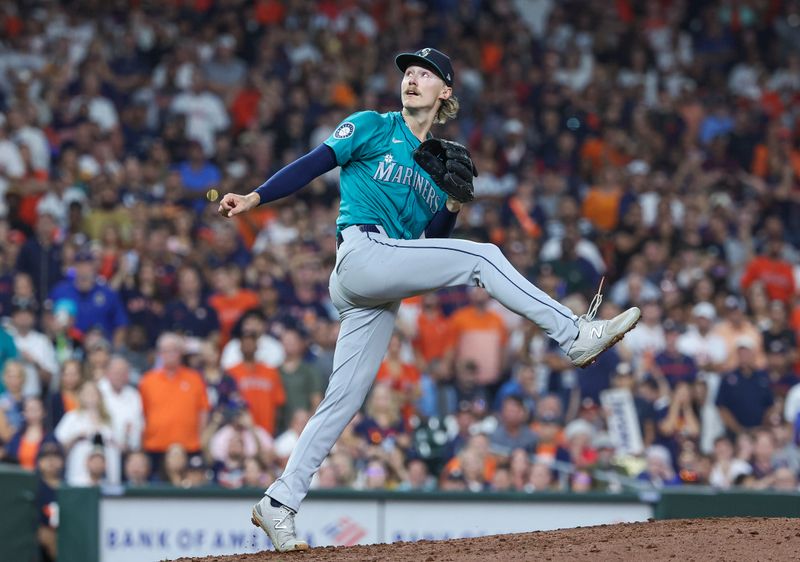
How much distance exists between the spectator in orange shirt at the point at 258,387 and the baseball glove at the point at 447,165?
537 cm

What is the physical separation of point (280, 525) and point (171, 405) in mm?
4789

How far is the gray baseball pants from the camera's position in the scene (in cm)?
571

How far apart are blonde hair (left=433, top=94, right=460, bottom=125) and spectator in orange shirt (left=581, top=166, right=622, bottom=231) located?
8.34m

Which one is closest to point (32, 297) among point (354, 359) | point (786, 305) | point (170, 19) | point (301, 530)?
point (301, 530)

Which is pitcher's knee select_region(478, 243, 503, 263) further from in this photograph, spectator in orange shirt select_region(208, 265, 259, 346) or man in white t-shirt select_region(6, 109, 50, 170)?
man in white t-shirt select_region(6, 109, 50, 170)

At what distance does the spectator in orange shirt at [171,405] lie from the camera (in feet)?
34.8

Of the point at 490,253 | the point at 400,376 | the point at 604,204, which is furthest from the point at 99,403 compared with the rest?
the point at 604,204

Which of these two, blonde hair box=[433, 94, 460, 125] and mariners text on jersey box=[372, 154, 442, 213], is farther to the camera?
blonde hair box=[433, 94, 460, 125]

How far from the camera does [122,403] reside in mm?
10625

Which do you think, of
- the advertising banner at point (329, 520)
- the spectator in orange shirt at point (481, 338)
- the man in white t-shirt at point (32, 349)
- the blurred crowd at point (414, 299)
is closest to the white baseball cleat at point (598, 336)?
the advertising banner at point (329, 520)

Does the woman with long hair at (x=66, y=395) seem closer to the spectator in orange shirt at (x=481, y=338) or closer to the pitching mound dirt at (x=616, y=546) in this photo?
the spectator in orange shirt at (x=481, y=338)

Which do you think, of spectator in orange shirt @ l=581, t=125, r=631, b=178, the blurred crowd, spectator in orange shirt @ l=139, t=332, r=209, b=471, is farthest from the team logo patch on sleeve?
spectator in orange shirt @ l=581, t=125, r=631, b=178

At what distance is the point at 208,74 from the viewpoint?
15.3 m

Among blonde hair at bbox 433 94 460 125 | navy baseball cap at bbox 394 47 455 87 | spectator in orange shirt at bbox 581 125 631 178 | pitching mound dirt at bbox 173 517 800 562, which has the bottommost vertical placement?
pitching mound dirt at bbox 173 517 800 562
